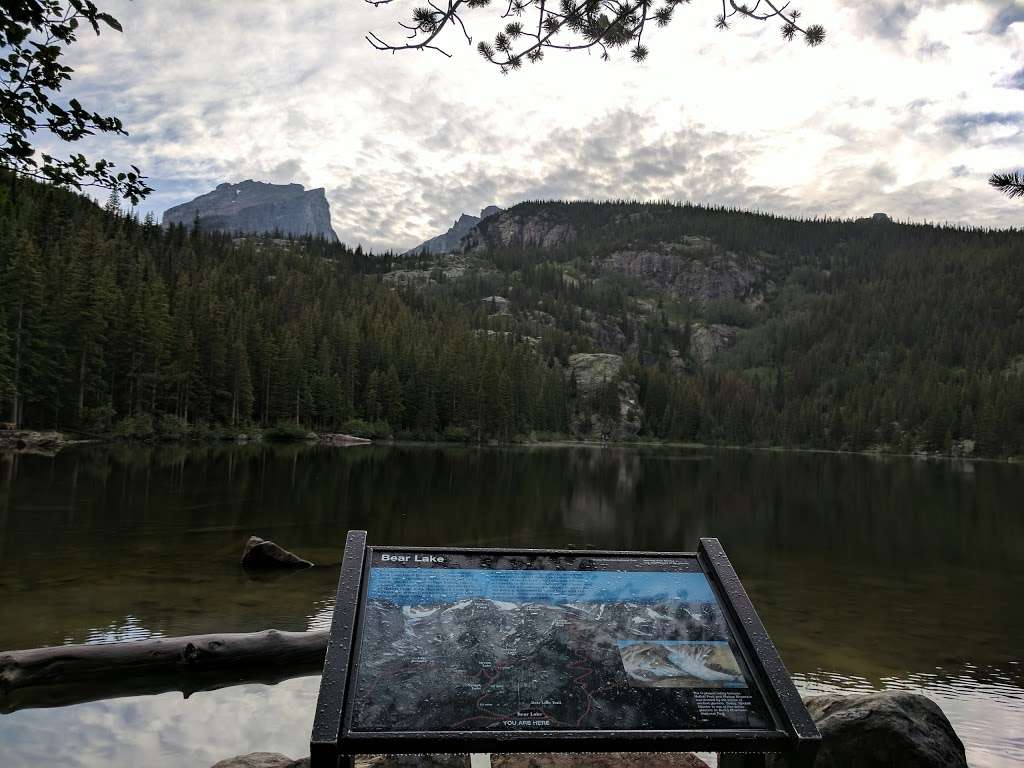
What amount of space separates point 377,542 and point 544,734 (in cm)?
1568

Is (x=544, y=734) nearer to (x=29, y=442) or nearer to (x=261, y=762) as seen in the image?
(x=261, y=762)

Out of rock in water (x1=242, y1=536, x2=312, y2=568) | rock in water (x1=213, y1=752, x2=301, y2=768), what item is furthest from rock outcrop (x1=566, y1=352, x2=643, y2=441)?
rock in water (x1=213, y1=752, x2=301, y2=768)

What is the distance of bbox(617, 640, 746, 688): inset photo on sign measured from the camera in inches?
175

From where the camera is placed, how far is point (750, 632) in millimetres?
4715

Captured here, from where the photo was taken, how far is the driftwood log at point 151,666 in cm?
797

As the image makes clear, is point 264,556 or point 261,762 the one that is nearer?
Answer: point 261,762

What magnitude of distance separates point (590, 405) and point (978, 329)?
117789 mm

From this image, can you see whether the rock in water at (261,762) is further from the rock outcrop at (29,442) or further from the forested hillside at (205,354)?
the rock outcrop at (29,442)

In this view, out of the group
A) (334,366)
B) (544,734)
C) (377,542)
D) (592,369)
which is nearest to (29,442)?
(377,542)

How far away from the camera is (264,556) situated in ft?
49.7

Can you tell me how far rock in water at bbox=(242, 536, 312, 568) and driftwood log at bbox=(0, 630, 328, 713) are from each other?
6250 mm

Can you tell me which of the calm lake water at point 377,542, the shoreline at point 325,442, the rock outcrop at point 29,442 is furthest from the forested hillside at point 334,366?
the calm lake water at point 377,542

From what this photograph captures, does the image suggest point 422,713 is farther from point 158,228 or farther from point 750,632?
point 158,228

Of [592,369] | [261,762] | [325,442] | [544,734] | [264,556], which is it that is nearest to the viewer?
[544,734]
